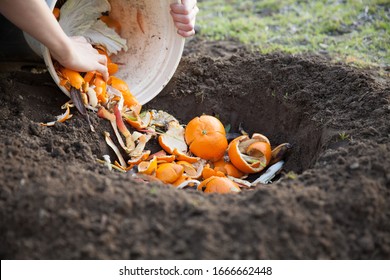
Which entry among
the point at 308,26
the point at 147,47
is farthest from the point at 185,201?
the point at 308,26

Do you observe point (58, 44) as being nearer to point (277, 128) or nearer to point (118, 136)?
point (118, 136)

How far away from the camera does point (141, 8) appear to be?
3.74 meters

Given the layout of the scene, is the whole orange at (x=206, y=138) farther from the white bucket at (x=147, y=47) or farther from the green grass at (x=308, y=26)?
the green grass at (x=308, y=26)

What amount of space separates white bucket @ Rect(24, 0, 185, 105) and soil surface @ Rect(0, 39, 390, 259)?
1.99 ft

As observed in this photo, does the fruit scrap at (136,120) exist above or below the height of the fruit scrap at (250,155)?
below

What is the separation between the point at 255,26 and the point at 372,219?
137 inches

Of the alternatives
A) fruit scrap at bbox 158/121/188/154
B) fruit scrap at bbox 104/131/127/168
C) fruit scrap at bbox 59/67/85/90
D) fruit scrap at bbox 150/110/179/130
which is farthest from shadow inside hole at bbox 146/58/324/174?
fruit scrap at bbox 59/67/85/90

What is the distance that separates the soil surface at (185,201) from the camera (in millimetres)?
2125

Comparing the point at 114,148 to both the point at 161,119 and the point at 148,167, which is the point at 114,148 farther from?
the point at 161,119

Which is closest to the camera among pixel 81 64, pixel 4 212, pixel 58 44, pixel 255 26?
pixel 4 212

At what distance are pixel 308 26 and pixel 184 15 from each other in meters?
2.20

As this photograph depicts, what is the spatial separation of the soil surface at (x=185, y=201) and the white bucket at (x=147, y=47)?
61cm

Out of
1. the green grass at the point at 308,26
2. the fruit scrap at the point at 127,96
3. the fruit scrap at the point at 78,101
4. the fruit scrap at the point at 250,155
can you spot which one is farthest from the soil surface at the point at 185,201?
the green grass at the point at 308,26

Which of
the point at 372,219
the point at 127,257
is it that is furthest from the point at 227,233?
the point at 372,219
